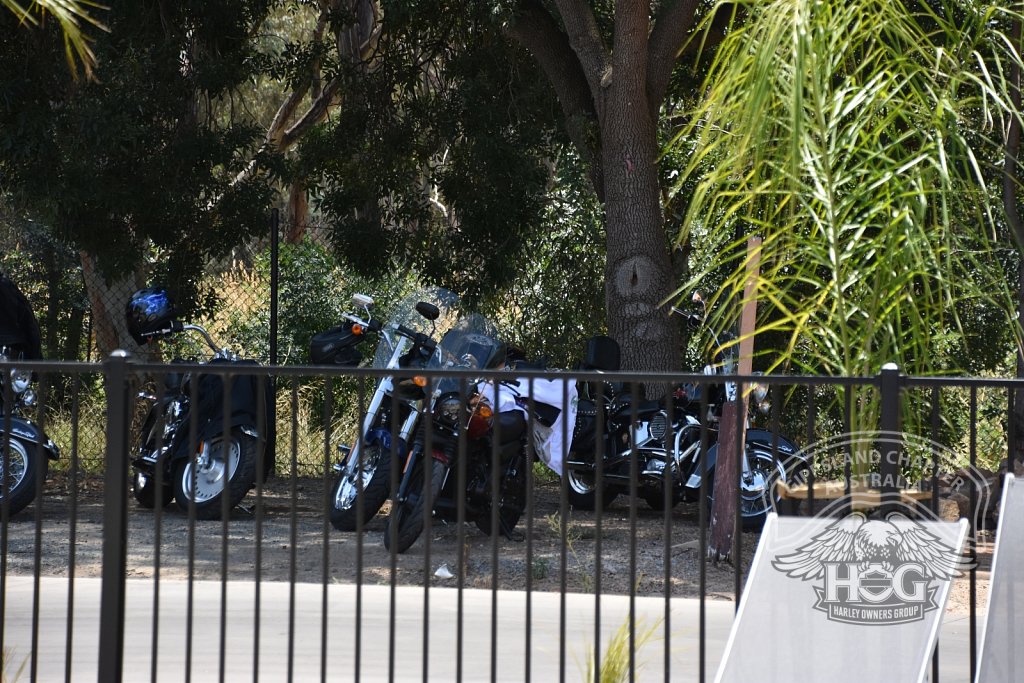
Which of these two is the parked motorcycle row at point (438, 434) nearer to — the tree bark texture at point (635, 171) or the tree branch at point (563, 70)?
the tree bark texture at point (635, 171)

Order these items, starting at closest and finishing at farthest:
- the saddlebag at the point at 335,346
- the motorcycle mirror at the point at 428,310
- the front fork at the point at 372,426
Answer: the front fork at the point at 372,426
the motorcycle mirror at the point at 428,310
the saddlebag at the point at 335,346

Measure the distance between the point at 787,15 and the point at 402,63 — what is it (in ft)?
24.8

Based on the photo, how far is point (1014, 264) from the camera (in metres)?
9.84

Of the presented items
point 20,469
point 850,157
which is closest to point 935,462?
point 850,157

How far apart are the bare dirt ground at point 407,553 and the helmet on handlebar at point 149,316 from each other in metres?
1.28

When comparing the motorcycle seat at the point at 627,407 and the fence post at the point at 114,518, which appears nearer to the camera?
the fence post at the point at 114,518

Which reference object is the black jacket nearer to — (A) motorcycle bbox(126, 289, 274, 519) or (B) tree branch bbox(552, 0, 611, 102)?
(A) motorcycle bbox(126, 289, 274, 519)

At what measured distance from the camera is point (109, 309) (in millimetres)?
12859

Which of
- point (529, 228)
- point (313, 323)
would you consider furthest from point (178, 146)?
point (313, 323)

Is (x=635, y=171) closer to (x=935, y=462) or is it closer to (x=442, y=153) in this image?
(x=442, y=153)

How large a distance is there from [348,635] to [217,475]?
10.7 ft

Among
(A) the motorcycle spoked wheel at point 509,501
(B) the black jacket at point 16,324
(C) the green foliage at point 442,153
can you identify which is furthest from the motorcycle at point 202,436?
(C) the green foliage at point 442,153

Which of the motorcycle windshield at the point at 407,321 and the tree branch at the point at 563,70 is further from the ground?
the tree branch at the point at 563,70

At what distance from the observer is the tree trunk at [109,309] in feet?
41.4
